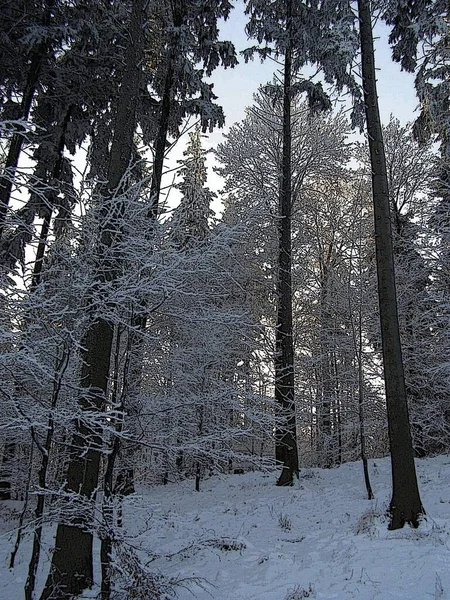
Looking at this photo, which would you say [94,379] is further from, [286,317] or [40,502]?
[286,317]

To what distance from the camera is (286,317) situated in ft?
42.1

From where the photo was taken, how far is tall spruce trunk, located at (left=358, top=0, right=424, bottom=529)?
6.88 metres

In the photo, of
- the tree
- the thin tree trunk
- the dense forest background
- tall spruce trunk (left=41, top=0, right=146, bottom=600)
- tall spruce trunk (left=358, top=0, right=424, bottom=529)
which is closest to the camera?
the thin tree trunk

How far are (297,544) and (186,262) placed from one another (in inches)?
192

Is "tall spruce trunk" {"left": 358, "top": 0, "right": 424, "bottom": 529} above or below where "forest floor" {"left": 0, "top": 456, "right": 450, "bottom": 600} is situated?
above

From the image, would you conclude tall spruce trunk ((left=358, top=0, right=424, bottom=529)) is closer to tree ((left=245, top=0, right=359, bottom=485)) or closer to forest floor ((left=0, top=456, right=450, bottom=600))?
forest floor ((left=0, top=456, right=450, bottom=600))

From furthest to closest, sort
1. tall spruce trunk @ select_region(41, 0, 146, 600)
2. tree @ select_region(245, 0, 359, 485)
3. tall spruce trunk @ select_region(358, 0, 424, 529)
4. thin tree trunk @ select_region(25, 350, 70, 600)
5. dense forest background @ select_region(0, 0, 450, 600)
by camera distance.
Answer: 1. tree @ select_region(245, 0, 359, 485)
2. tall spruce trunk @ select_region(358, 0, 424, 529)
3. tall spruce trunk @ select_region(41, 0, 146, 600)
4. dense forest background @ select_region(0, 0, 450, 600)
5. thin tree trunk @ select_region(25, 350, 70, 600)

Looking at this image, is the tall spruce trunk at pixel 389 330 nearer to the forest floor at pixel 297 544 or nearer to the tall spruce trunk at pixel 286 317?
the forest floor at pixel 297 544

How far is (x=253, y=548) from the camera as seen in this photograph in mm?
7012

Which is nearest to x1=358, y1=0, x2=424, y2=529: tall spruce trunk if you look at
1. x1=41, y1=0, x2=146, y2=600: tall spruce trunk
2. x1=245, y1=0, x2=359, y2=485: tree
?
x1=245, y1=0, x2=359, y2=485: tree

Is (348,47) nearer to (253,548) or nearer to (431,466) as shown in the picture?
(253,548)

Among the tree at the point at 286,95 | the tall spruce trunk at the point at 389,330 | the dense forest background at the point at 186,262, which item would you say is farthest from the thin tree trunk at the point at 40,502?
the tree at the point at 286,95

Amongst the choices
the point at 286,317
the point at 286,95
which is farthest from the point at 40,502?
the point at 286,95

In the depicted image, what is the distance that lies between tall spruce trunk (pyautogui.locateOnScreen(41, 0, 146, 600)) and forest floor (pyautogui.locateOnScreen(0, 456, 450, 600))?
45 cm
